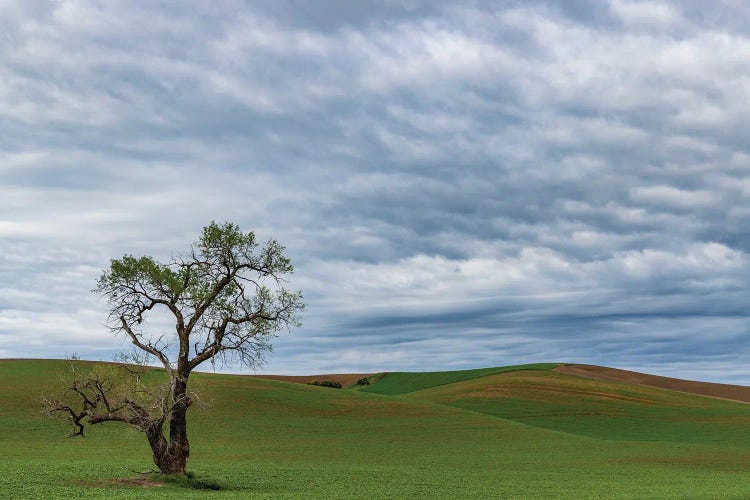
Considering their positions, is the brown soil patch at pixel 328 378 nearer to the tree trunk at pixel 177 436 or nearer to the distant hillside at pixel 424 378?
the distant hillside at pixel 424 378

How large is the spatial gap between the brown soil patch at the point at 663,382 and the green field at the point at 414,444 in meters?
12.4

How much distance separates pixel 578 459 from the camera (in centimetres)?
4956

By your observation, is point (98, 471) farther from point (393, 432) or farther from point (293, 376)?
point (293, 376)

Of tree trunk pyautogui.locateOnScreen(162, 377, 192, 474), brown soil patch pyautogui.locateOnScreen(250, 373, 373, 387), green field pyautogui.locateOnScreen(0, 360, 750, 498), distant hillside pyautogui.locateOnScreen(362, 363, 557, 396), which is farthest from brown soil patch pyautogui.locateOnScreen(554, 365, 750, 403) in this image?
tree trunk pyautogui.locateOnScreen(162, 377, 192, 474)

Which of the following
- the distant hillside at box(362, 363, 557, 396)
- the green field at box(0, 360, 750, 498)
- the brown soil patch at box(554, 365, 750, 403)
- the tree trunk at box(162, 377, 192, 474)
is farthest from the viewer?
the distant hillside at box(362, 363, 557, 396)

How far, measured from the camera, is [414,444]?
57938mm

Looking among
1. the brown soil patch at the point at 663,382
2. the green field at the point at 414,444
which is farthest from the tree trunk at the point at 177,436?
the brown soil patch at the point at 663,382

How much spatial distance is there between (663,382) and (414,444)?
75844 millimetres

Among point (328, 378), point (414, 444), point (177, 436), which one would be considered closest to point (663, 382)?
point (328, 378)

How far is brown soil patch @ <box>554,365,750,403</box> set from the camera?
371 ft

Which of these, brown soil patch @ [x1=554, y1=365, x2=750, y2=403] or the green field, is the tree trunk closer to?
the green field

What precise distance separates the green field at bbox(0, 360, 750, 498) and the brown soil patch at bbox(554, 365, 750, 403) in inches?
489

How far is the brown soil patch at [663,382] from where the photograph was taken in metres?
113

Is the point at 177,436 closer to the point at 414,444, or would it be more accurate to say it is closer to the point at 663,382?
the point at 414,444
